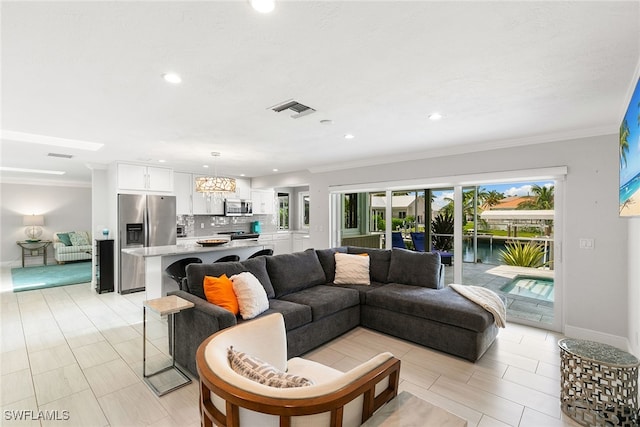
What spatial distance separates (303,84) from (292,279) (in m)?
2.28

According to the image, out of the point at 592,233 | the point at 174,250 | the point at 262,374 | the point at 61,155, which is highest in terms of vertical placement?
the point at 61,155

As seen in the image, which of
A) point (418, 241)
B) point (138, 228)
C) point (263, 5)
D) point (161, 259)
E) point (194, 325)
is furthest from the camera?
point (138, 228)

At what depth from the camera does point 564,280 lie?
3662 mm

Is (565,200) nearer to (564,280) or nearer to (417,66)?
(564,280)

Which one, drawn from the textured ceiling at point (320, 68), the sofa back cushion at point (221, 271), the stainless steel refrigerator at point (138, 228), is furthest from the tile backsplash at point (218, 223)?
the sofa back cushion at point (221, 271)

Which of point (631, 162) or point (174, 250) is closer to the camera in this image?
point (631, 162)

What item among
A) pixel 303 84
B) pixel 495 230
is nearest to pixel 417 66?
pixel 303 84

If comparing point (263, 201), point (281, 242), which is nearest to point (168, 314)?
point (281, 242)

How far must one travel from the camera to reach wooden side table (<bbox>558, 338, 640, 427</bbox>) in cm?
198

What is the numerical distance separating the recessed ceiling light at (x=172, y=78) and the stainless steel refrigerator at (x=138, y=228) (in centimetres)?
422

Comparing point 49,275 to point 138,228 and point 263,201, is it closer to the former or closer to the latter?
point 138,228

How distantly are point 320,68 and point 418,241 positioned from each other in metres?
3.84

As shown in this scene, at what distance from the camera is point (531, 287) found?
4211mm

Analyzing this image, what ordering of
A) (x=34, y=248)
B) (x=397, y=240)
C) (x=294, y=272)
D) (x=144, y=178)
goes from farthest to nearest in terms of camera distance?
(x=34, y=248) < (x=144, y=178) < (x=397, y=240) < (x=294, y=272)
